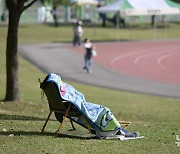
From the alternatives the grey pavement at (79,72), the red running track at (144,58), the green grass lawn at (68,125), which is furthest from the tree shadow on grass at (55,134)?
the red running track at (144,58)

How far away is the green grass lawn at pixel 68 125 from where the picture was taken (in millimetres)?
8812

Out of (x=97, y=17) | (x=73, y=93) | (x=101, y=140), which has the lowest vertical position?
(x=97, y=17)

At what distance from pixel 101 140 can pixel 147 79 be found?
1964cm

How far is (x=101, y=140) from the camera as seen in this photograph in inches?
378

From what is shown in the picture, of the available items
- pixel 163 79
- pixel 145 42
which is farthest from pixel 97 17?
pixel 163 79

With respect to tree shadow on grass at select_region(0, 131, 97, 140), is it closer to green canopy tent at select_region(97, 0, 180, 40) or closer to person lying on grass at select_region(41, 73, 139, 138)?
person lying on grass at select_region(41, 73, 139, 138)

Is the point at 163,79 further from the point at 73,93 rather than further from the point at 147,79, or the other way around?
the point at 73,93

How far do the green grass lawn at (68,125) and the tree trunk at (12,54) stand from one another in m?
0.35

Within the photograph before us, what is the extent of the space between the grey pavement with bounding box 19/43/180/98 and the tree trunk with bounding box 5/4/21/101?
8.71m

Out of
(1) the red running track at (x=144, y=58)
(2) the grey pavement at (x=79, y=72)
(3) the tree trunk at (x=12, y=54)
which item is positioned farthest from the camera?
(1) the red running track at (x=144, y=58)

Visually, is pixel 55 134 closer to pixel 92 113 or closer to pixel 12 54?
pixel 92 113

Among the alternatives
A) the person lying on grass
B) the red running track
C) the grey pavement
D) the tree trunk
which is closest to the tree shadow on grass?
the person lying on grass

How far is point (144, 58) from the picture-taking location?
38500 mm

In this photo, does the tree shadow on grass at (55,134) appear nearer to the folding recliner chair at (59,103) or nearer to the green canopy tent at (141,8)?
the folding recliner chair at (59,103)
